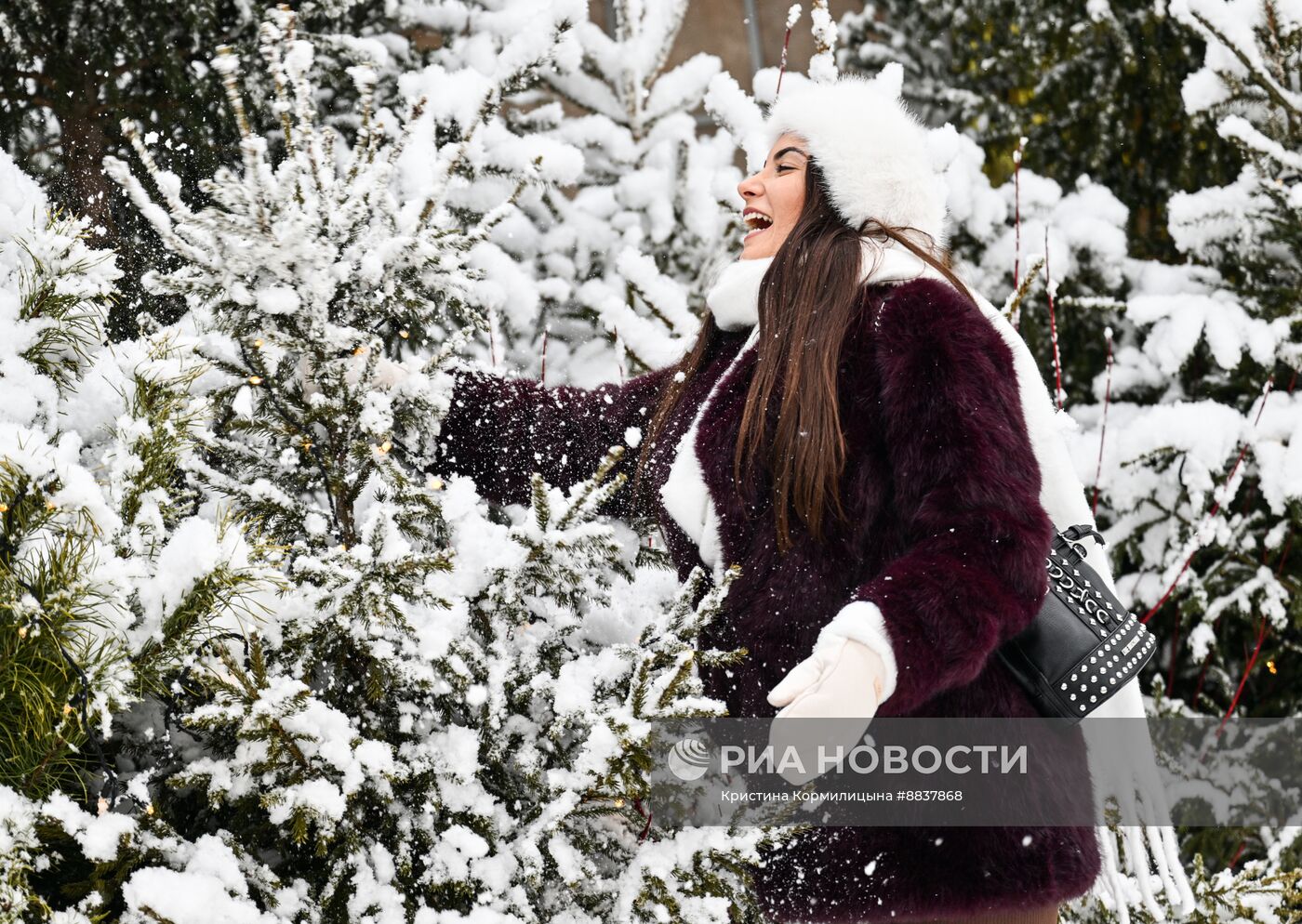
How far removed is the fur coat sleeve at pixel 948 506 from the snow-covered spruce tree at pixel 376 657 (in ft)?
1.14

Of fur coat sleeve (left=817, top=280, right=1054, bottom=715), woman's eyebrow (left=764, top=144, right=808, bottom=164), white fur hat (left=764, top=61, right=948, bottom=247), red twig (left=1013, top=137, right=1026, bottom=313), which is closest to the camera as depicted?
fur coat sleeve (left=817, top=280, right=1054, bottom=715)

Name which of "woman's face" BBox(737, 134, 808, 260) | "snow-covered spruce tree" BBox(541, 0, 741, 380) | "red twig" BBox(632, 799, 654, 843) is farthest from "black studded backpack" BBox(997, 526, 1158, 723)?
"snow-covered spruce tree" BBox(541, 0, 741, 380)

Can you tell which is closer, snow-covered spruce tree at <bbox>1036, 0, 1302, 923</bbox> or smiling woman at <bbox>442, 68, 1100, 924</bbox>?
smiling woman at <bbox>442, 68, 1100, 924</bbox>

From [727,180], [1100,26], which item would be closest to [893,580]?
[727,180]

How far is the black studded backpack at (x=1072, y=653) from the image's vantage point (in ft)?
6.69

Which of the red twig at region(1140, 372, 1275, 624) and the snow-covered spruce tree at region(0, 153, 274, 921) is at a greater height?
the red twig at region(1140, 372, 1275, 624)

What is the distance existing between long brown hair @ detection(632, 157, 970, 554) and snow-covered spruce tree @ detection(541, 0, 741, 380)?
1.82m

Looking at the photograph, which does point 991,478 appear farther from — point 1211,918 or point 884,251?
point 1211,918

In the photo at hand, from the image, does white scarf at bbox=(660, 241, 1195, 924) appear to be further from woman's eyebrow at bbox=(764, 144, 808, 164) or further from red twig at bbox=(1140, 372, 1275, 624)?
→ red twig at bbox=(1140, 372, 1275, 624)

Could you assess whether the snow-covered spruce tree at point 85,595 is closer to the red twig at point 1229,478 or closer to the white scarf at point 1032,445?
the white scarf at point 1032,445

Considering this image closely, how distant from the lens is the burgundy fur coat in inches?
71.8

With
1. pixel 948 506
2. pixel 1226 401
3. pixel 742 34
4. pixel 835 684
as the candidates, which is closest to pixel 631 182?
pixel 1226 401

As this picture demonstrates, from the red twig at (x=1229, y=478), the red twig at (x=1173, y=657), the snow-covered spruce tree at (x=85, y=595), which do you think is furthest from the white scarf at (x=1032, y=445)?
the red twig at (x=1173, y=657)

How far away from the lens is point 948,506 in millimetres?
1898
